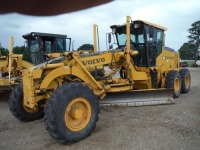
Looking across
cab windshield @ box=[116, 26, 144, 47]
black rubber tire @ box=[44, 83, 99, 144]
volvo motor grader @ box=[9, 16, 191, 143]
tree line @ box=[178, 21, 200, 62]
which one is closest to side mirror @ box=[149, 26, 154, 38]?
volvo motor grader @ box=[9, 16, 191, 143]

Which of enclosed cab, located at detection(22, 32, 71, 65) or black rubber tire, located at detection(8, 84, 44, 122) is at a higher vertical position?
enclosed cab, located at detection(22, 32, 71, 65)

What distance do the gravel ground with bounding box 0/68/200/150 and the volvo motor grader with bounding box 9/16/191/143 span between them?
0.96ft

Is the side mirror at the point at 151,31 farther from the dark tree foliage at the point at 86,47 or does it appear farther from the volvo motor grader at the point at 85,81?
the dark tree foliage at the point at 86,47

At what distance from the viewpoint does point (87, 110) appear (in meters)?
4.49

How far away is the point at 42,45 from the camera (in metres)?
9.52

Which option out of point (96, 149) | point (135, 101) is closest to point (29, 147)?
point (96, 149)

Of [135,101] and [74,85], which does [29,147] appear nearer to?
[74,85]

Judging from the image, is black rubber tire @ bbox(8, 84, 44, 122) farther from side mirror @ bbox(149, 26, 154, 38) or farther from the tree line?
the tree line

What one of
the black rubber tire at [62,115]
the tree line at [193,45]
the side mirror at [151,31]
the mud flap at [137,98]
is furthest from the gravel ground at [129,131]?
the tree line at [193,45]

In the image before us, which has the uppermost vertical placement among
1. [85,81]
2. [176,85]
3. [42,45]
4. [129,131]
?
[42,45]

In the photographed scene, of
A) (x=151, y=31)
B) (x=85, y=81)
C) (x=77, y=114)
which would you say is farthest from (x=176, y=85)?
(x=77, y=114)

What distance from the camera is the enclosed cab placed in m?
9.45

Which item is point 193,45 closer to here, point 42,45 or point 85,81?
point 42,45

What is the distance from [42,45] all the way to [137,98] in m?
4.44
